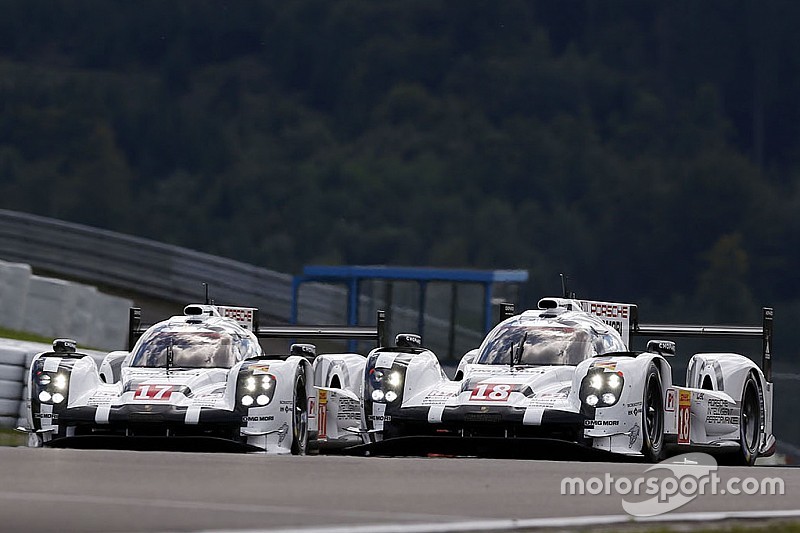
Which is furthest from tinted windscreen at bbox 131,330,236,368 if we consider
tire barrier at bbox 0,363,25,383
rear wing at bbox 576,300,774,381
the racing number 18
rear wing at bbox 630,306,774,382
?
rear wing at bbox 630,306,774,382

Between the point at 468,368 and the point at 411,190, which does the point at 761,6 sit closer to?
the point at 411,190

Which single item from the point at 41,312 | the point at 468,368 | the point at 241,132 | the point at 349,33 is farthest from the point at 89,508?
the point at 349,33

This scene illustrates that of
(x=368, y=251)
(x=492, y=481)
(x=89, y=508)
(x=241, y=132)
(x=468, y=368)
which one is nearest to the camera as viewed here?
(x=89, y=508)

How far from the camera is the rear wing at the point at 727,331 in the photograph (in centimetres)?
1504

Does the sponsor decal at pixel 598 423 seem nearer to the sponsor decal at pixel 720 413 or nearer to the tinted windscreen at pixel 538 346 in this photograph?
the tinted windscreen at pixel 538 346

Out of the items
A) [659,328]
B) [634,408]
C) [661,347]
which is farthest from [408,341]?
[659,328]

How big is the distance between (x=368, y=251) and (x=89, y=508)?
5565cm

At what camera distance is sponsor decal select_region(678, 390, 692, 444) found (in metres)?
13.0

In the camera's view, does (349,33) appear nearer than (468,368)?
No

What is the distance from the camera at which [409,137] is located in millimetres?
67562

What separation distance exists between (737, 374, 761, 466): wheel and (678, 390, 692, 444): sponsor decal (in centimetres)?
94

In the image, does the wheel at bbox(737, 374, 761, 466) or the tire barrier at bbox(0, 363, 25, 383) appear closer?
A: the wheel at bbox(737, 374, 761, 466)

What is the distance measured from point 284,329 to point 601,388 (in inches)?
187

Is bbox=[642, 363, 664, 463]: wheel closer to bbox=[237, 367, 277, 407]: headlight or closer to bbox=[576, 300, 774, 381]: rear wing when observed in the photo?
bbox=[576, 300, 774, 381]: rear wing
